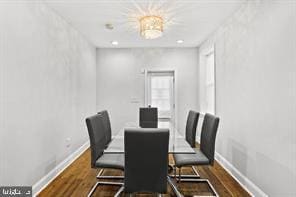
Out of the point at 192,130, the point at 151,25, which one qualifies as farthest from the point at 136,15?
the point at 192,130

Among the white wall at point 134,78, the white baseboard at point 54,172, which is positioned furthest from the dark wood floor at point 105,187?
the white wall at point 134,78

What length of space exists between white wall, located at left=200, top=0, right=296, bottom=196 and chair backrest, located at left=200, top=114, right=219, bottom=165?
1.74 ft

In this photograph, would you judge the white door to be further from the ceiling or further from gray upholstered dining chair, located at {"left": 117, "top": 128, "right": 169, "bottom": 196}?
gray upholstered dining chair, located at {"left": 117, "top": 128, "right": 169, "bottom": 196}

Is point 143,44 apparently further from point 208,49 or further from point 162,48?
point 208,49

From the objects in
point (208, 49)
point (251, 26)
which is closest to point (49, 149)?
point (251, 26)

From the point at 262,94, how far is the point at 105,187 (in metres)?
2.30

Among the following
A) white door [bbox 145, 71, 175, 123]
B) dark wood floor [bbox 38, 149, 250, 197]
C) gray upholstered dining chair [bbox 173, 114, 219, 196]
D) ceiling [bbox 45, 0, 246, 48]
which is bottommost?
dark wood floor [bbox 38, 149, 250, 197]

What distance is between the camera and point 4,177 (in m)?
2.18

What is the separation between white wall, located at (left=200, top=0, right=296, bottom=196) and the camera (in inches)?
81.4

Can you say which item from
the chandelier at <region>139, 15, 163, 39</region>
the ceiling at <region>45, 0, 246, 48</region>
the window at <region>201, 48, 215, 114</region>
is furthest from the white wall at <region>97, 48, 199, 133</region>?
the chandelier at <region>139, 15, 163, 39</region>

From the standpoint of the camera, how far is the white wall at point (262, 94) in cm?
207

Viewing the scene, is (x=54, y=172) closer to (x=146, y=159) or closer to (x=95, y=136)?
(x=95, y=136)

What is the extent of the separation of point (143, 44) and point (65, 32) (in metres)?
2.18

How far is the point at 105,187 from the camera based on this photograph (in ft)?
9.78
